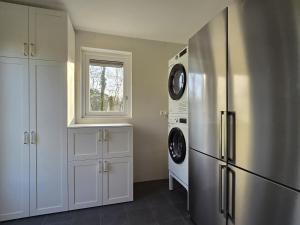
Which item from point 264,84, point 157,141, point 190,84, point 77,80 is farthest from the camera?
point 157,141

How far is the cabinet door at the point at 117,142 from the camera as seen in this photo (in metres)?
2.22

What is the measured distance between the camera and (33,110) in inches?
76.6

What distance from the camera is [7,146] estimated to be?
74.1 inches

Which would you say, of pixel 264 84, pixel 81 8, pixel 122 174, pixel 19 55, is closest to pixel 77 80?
pixel 19 55

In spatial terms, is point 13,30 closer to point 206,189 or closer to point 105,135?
point 105,135

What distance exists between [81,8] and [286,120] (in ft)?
7.30

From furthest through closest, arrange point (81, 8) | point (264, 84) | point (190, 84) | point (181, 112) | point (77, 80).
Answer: point (77, 80)
point (181, 112)
point (81, 8)
point (190, 84)
point (264, 84)

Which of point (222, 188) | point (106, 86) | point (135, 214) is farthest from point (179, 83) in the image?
point (135, 214)

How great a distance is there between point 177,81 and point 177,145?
85 centimetres

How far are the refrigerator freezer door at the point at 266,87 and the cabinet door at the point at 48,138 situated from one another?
1774mm

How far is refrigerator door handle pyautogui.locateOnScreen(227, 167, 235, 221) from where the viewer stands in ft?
4.19

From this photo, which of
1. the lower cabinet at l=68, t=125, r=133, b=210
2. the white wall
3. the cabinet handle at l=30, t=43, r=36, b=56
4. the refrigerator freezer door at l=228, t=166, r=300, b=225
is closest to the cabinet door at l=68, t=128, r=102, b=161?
the lower cabinet at l=68, t=125, r=133, b=210

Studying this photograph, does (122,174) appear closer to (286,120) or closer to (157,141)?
(157,141)

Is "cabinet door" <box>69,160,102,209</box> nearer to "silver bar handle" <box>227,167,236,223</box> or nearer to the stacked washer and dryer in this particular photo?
the stacked washer and dryer
